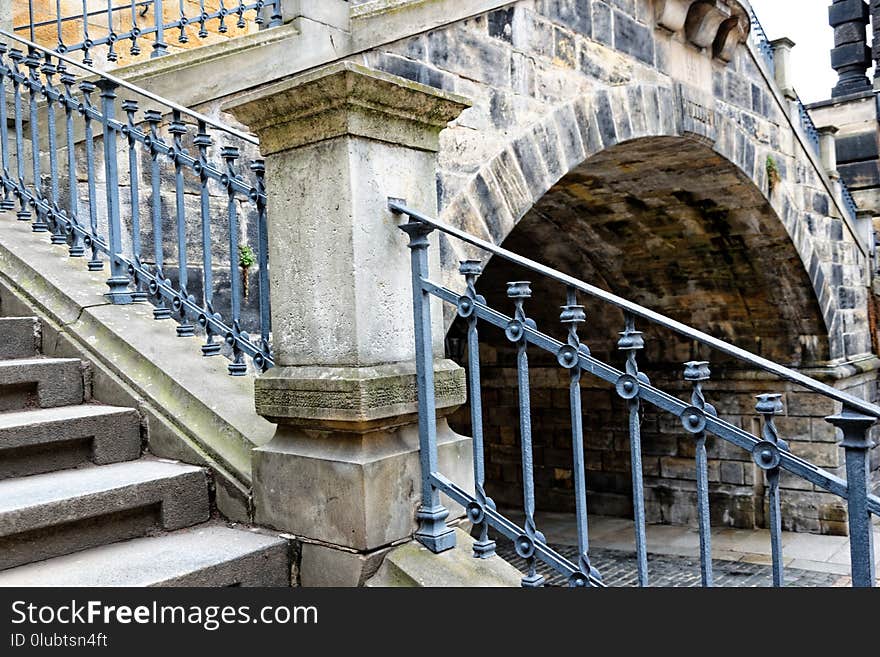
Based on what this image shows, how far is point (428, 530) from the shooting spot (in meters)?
2.62

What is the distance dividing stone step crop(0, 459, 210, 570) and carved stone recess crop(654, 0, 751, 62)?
19.3ft

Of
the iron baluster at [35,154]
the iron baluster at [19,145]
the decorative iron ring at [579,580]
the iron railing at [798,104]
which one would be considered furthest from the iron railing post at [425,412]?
the iron railing at [798,104]

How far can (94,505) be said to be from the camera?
2539mm

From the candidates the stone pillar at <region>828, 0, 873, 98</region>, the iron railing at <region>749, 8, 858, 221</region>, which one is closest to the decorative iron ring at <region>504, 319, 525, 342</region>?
the iron railing at <region>749, 8, 858, 221</region>

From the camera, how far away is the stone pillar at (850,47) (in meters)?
15.5

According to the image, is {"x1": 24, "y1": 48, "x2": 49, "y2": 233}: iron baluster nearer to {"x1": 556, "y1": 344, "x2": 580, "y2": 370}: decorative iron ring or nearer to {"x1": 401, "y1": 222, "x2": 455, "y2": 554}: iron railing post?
{"x1": 401, "y1": 222, "x2": 455, "y2": 554}: iron railing post

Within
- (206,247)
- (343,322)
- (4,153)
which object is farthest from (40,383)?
(4,153)

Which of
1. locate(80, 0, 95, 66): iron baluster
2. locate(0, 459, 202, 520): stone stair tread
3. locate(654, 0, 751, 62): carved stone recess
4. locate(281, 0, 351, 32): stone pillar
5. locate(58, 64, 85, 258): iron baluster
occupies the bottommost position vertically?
locate(0, 459, 202, 520): stone stair tread

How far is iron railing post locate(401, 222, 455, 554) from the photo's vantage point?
261 cm

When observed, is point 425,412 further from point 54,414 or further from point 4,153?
point 4,153

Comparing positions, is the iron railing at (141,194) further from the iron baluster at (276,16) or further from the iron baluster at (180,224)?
the iron baluster at (276,16)

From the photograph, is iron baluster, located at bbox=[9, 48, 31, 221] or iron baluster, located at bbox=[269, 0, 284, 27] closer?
iron baluster, located at bbox=[9, 48, 31, 221]

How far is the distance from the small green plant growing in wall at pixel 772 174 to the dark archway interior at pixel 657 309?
243mm

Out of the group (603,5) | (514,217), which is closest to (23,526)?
(514,217)
